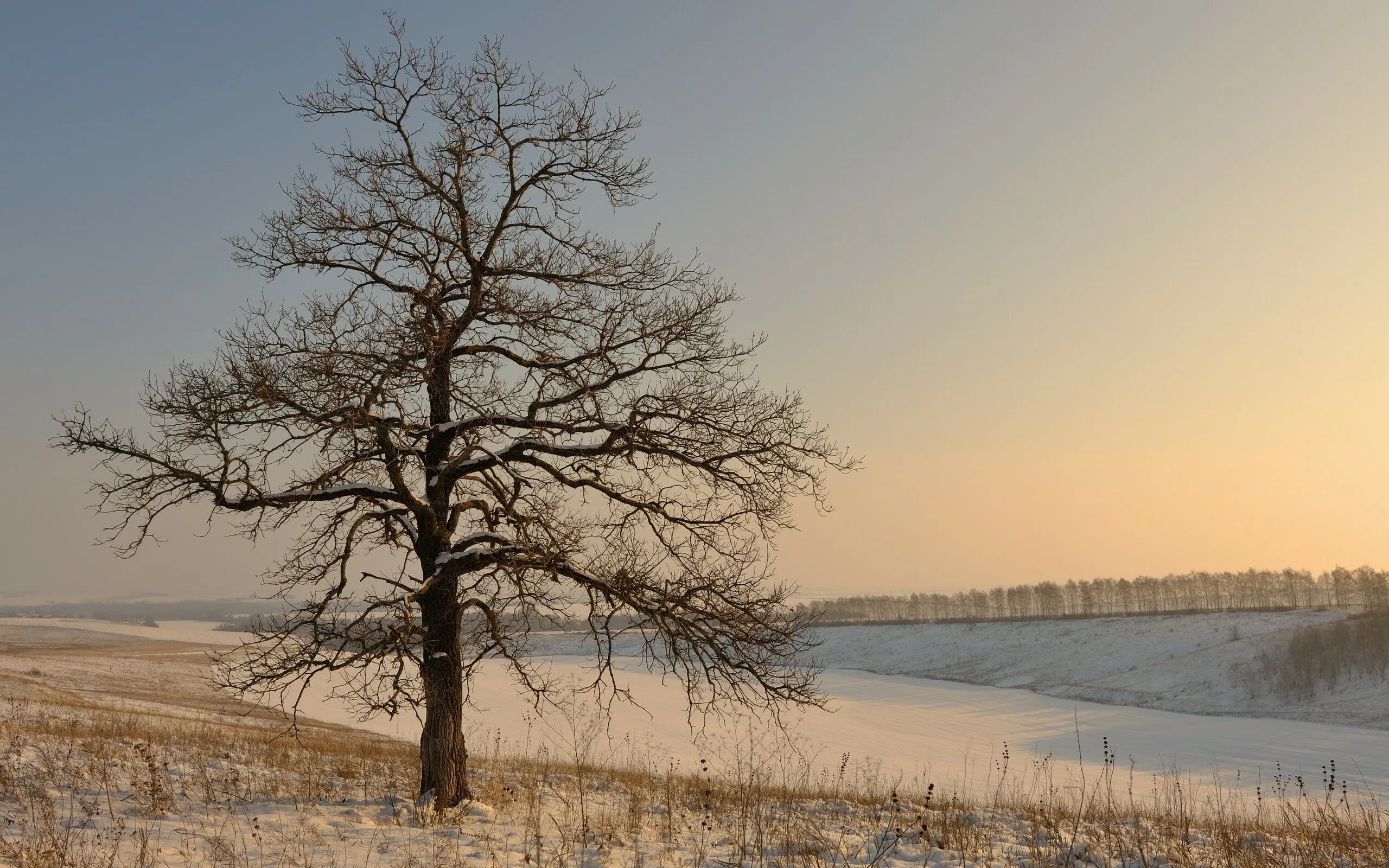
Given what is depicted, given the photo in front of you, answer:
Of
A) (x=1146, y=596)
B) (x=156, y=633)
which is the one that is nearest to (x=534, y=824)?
(x=156, y=633)

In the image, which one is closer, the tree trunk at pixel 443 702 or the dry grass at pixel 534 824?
the dry grass at pixel 534 824

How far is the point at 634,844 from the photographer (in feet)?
25.4

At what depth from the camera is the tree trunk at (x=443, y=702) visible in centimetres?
889

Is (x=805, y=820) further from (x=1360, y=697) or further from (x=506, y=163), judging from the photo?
(x=1360, y=697)

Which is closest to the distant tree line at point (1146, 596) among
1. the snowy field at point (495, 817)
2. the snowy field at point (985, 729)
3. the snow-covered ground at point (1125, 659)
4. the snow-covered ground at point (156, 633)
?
the snow-covered ground at point (1125, 659)

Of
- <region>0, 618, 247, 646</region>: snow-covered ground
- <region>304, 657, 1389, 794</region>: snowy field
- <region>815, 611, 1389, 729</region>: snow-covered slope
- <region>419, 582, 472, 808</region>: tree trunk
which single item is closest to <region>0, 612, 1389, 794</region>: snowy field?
<region>304, 657, 1389, 794</region>: snowy field

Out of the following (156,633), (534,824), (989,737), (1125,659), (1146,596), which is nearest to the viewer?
(534,824)

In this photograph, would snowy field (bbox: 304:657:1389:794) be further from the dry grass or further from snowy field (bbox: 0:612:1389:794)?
the dry grass

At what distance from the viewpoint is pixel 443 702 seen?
902cm

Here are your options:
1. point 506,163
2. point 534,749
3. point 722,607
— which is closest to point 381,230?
point 506,163

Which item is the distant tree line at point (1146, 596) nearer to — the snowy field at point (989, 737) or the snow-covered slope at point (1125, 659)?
the snow-covered slope at point (1125, 659)

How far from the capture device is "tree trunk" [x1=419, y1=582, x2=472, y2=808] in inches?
350

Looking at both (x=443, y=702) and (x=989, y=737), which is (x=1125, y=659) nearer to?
(x=989, y=737)

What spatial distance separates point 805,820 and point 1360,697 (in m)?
50.8
